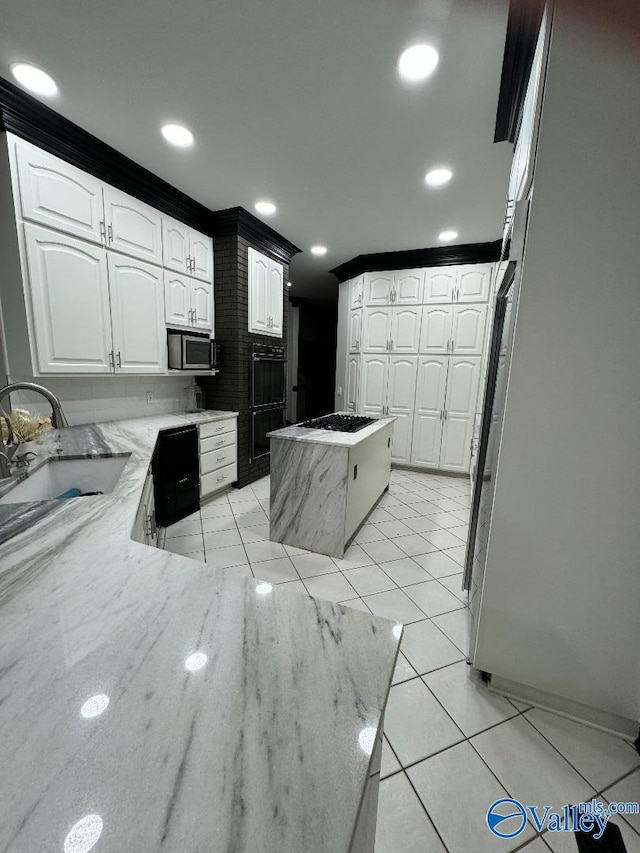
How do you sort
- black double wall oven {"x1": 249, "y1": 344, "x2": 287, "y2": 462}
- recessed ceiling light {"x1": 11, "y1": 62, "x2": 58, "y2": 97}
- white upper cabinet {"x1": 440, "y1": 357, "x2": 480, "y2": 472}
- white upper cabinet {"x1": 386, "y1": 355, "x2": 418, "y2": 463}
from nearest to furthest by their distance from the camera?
1. recessed ceiling light {"x1": 11, "y1": 62, "x2": 58, "y2": 97}
2. black double wall oven {"x1": 249, "y1": 344, "x2": 287, "y2": 462}
3. white upper cabinet {"x1": 440, "y1": 357, "x2": 480, "y2": 472}
4. white upper cabinet {"x1": 386, "y1": 355, "x2": 418, "y2": 463}

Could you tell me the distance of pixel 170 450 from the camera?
271 cm

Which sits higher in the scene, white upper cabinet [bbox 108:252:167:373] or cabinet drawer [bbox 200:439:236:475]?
white upper cabinet [bbox 108:252:167:373]

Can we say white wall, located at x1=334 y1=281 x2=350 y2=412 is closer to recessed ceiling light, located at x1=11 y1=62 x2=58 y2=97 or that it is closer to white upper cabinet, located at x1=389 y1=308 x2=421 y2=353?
white upper cabinet, located at x1=389 y1=308 x2=421 y2=353

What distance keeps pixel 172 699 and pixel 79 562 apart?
47 centimetres

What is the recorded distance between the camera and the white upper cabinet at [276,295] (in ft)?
12.7

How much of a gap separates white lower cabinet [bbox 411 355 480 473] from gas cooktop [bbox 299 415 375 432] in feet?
4.63

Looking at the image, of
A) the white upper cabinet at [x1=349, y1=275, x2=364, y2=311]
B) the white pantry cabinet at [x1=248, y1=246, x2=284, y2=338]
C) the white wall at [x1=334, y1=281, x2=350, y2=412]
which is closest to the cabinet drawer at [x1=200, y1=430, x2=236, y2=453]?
the white pantry cabinet at [x1=248, y1=246, x2=284, y2=338]

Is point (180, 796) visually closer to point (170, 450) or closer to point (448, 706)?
point (448, 706)

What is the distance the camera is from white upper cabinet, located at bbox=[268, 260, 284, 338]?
3870 mm

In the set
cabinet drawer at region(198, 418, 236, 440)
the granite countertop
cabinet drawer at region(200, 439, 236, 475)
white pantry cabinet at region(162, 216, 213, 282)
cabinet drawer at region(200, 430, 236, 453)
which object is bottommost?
cabinet drawer at region(200, 439, 236, 475)

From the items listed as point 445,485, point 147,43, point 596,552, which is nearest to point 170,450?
point 147,43

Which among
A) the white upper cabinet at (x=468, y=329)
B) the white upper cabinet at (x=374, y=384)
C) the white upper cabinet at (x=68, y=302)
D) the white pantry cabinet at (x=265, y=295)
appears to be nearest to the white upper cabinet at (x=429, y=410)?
the white upper cabinet at (x=468, y=329)

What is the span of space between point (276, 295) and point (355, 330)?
1.22 m

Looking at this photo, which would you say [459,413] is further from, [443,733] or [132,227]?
[132,227]
